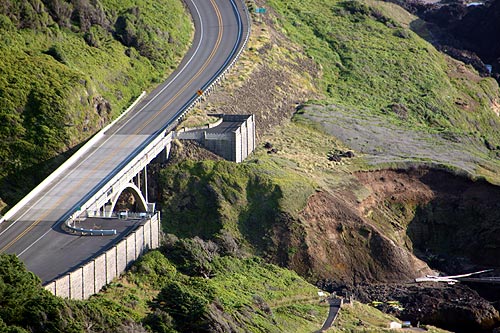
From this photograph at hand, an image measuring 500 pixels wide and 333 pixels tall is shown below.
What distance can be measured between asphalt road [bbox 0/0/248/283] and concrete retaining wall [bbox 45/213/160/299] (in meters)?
0.87

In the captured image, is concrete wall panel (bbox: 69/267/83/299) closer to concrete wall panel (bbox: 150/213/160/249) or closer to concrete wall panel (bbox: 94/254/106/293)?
concrete wall panel (bbox: 94/254/106/293)

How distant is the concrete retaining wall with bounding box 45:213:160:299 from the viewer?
237ft

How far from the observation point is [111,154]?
96.7 m

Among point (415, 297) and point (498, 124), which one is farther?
point (498, 124)

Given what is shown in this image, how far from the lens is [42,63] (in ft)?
338

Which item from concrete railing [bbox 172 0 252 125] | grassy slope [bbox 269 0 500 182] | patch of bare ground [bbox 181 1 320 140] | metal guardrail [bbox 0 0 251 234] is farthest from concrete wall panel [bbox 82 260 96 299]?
grassy slope [bbox 269 0 500 182]

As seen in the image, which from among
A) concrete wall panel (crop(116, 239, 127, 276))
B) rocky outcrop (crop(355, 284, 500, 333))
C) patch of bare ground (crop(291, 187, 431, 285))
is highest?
concrete wall panel (crop(116, 239, 127, 276))

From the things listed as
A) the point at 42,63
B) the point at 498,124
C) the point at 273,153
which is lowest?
the point at 498,124

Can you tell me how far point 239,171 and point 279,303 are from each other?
56.6ft

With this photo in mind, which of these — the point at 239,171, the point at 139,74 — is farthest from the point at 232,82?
the point at 239,171

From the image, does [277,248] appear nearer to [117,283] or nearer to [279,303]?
[279,303]

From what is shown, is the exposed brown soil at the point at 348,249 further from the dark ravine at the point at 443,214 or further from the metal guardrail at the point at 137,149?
the metal guardrail at the point at 137,149

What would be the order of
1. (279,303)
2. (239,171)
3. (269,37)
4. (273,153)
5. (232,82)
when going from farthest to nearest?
(269,37) < (232,82) < (273,153) < (239,171) < (279,303)

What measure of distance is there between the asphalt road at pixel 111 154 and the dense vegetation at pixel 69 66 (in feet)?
6.11
